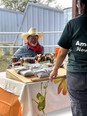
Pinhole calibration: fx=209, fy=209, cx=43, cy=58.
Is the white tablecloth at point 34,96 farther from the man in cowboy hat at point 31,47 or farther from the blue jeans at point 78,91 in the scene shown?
the man in cowboy hat at point 31,47

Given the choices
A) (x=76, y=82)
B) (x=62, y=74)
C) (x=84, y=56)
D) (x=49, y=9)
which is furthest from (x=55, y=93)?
(x=49, y=9)

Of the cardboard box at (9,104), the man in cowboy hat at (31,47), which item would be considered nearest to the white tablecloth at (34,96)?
the cardboard box at (9,104)

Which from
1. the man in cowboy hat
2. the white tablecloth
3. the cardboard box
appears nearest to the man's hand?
the white tablecloth

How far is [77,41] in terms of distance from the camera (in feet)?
4.27

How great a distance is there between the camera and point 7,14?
27.1 feet

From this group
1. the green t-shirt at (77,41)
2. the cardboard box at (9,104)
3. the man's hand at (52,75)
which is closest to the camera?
the green t-shirt at (77,41)

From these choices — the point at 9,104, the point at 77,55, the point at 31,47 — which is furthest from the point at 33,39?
the point at 77,55

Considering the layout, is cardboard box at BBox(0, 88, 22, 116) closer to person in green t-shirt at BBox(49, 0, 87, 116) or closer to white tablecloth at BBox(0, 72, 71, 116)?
white tablecloth at BBox(0, 72, 71, 116)

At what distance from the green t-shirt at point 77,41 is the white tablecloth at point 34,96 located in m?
0.35

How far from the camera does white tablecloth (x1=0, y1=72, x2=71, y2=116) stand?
5.11 feet

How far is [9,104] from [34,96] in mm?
304

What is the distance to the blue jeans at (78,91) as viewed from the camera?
52.0 inches

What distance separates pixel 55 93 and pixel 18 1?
40.8 feet

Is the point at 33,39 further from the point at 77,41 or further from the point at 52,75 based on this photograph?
the point at 77,41
